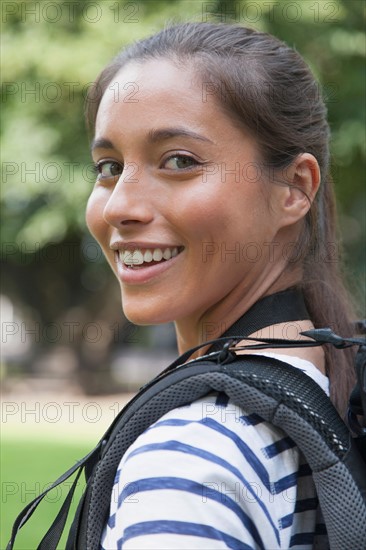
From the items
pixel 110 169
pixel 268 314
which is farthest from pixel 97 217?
pixel 268 314

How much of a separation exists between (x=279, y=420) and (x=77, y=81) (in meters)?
12.6

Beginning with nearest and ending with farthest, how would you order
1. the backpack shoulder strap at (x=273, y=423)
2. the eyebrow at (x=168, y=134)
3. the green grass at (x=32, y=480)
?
1. the backpack shoulder strap at (x=273, y=423)
2. the eyebrow at (x=168, y=134)
3. the green grass at (x=32, y=480)

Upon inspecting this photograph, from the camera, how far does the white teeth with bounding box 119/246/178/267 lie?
75.2 inches

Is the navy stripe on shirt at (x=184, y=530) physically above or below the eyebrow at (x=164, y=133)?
below

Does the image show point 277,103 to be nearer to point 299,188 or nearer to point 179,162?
point 299,188

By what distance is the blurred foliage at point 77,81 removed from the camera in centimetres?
1312

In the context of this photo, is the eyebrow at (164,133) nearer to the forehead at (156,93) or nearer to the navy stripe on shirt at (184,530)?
the forehead at (156,93)

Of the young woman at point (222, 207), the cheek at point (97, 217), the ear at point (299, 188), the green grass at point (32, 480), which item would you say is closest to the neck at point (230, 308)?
the young woman at point (222, 207)

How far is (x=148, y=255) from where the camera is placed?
75.8 inches

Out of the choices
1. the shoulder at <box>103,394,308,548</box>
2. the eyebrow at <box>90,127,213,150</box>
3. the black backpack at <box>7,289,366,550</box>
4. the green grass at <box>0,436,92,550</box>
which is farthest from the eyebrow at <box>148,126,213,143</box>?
the green grass at <box>0,436,92,550</box>

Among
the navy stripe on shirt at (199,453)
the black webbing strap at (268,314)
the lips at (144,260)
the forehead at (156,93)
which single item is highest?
the forehead at (156,93)

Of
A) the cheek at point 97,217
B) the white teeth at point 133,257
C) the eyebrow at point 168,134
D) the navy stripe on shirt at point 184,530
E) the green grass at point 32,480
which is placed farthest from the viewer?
the green grass at point 32,480

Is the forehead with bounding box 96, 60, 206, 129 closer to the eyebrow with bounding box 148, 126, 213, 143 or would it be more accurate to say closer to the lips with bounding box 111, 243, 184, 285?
the eyebrow with bounding box 148, 126, 213, 143

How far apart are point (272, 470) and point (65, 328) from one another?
881 inches
